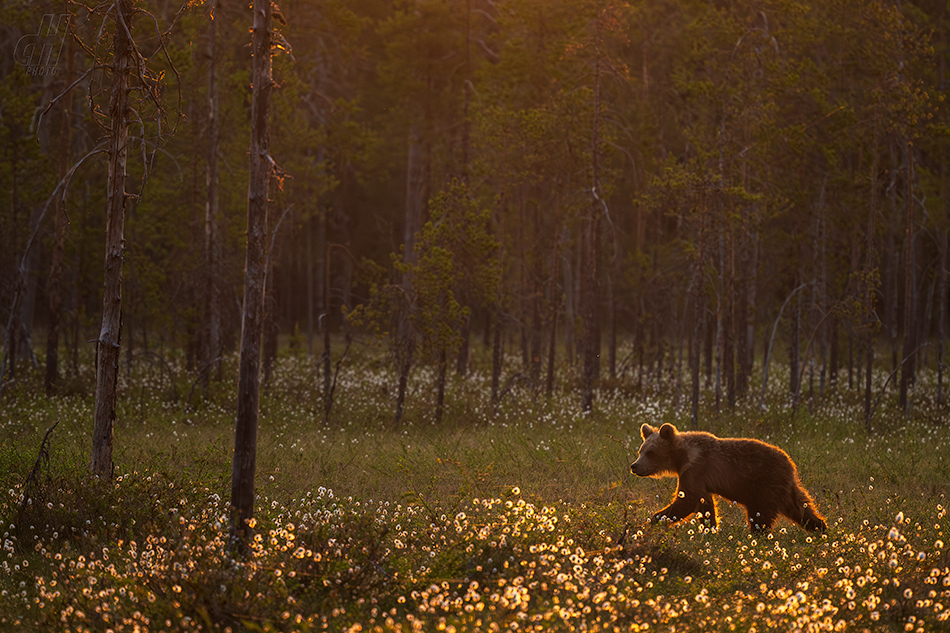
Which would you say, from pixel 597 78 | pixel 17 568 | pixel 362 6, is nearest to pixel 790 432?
pixel 597 78

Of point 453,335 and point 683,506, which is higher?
point 453,335

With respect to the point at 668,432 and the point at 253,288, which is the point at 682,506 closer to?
the point at 668,432

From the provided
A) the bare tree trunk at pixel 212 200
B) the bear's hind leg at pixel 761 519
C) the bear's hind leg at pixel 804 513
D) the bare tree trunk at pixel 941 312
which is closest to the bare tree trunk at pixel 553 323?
the bare tree trunk at pixel 212 200

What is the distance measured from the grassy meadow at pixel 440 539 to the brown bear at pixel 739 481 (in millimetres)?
273

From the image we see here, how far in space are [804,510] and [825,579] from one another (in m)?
2.06

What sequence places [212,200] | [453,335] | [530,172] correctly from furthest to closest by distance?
[530,172], [212,200], [453,335]

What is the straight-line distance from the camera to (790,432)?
16.8 m

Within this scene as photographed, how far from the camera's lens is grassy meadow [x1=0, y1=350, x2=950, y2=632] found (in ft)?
20.1

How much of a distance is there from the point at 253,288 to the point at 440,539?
3.18 meters

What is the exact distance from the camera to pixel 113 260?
973 cm

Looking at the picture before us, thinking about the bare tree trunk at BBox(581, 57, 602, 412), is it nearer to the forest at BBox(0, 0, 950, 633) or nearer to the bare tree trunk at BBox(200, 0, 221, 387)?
the forest at BBox(0, 0, 950, 633)

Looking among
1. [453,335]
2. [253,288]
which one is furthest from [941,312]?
[253,288]

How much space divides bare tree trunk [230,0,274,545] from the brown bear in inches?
183

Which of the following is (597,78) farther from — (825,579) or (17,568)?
(17,568)
